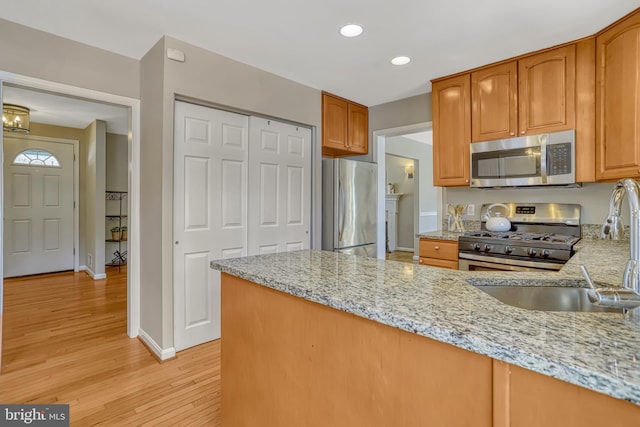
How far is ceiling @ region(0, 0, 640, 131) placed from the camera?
6.36 feet

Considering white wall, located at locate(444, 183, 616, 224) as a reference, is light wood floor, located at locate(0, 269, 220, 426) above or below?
below

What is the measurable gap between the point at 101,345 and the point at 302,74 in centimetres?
289

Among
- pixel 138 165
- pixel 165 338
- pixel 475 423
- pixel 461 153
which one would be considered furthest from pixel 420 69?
pixel 165 338

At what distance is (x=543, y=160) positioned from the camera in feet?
8.29

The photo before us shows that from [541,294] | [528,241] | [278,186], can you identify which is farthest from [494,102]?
[541,294]

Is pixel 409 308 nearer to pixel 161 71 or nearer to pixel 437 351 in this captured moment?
pixel 437 351

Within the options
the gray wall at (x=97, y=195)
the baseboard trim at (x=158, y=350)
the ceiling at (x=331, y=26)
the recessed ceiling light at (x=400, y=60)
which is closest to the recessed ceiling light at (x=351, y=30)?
the ceiling at (x=331, y=26)

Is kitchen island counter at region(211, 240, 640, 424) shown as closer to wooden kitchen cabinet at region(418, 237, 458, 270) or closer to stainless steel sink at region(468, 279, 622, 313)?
stainless steel sink at region(468, 279, 622, 313)

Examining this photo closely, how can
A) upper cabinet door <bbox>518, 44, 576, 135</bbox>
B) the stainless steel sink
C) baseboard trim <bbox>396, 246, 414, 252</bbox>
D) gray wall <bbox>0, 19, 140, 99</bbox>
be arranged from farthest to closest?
baseboard trim <bbox>396, 246, 414, 252</bbox> < upper cabinet door <bbox>518, 44, 576, 135</bbox> < gray wall <bbox>0, 19, 140, 99</bbox> < the stainless steel sink

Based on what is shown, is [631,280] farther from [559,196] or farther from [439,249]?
[559,196]

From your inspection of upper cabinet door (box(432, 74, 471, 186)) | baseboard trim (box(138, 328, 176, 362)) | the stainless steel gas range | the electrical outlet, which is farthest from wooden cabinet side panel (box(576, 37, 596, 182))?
baseboard trim (box(138, 328, 176, 362))

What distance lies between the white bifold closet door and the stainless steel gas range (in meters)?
1.65

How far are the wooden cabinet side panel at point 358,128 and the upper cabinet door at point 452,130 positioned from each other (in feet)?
3.25

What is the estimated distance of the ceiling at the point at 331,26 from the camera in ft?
6.36
